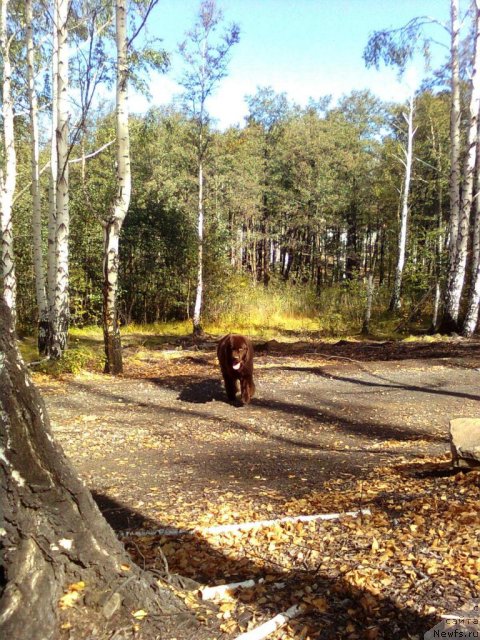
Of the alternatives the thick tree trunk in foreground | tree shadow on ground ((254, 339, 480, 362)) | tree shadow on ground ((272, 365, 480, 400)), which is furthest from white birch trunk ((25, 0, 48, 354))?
the thick tree trunk in foreground

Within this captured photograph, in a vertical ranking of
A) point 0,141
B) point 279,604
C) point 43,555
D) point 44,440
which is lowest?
point 279,604

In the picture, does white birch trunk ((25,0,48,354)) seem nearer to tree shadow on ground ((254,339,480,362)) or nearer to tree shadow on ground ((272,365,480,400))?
tree shadow on ground ((254,339,480,362))

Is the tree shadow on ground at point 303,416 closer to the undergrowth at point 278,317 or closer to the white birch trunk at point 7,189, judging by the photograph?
the white birch trunk at point 7,189

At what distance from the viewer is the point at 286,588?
3.18 m

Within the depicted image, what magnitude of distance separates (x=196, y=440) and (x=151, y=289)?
57.3 ft

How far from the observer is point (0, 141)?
16.6m

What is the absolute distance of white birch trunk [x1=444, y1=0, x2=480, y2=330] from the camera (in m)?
15.2

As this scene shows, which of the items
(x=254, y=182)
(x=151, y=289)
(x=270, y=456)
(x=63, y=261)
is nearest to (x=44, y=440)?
(x=270, y=456)

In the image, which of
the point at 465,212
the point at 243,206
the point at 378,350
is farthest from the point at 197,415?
the point at 243,206

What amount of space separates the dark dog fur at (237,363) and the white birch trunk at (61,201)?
172 inches

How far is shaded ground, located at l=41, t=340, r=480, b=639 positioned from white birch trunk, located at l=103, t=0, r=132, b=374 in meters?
1.52

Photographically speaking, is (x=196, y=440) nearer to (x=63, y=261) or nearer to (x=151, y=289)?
(x=63, y=261)

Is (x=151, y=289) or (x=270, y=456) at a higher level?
(x=151, y=289)

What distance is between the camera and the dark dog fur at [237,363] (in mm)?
8695
